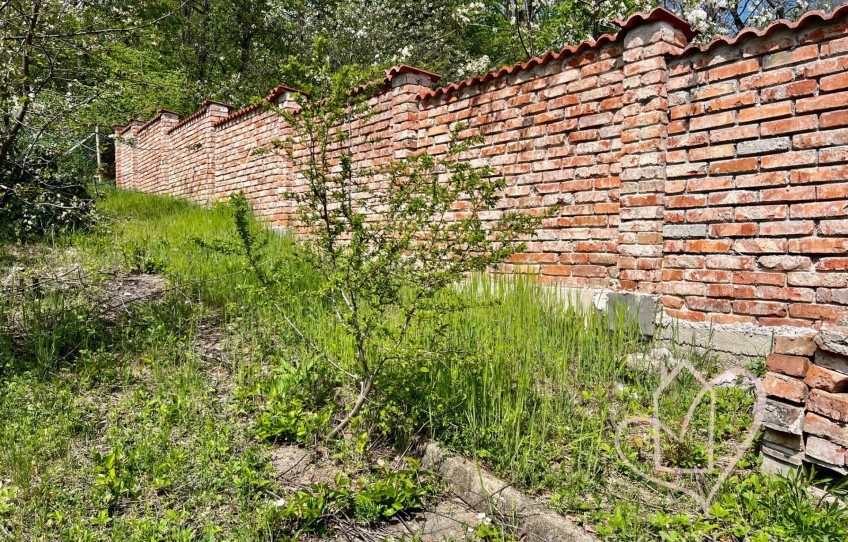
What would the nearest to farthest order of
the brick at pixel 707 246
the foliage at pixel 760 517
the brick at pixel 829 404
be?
1. the foliage at pixel 760 517
2. the brick at pixel 829 404
3. the brick at pixel 707 246

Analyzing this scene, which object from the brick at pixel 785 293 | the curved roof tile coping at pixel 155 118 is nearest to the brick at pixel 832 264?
the brick at pixel 785 293

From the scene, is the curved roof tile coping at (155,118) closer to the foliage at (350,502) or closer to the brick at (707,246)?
the brick at (707,246)

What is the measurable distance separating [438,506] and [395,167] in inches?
64.7

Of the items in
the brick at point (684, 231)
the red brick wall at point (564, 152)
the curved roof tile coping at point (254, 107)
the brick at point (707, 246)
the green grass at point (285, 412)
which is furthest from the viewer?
the curved roof tile coping at point (254, 107)

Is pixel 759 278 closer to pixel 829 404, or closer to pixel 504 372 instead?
pixel 829 404

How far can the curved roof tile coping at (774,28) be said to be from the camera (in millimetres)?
3064

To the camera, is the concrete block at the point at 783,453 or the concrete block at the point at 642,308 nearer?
the concrete block at the point at 783,453

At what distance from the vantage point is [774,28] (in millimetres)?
3301

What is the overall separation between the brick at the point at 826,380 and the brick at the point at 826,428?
122mm

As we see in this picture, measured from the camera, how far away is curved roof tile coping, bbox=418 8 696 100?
3.74 meters

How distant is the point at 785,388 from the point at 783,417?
13 cm

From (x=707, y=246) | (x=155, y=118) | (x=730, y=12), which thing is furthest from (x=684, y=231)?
(x=155, y=118)

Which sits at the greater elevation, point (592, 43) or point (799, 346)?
point (592, 43)

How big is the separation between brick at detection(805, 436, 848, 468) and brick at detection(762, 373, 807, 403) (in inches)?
7.0
